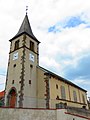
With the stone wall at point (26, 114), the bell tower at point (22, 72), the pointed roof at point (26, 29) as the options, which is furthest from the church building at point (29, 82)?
the stone wall at point (26, 114)

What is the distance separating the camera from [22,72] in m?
23.2

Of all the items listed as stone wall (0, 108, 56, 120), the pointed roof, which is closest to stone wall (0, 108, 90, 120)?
stone wall (0, 108, 56, 120)

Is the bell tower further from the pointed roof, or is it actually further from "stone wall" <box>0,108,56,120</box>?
"stone wall" <box>0,108,56,120</box>

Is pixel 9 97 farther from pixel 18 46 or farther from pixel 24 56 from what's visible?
pixel 18 46

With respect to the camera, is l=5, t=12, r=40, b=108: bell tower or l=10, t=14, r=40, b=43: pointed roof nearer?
l=5, t=12, r=40, b=108: bell tower

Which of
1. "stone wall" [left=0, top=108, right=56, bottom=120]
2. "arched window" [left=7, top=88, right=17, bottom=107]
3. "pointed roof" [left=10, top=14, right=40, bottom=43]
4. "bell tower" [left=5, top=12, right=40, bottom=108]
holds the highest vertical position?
"pointed roof" [left=10, top=14, right=40, bottom=43]

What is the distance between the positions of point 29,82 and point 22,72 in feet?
6.40

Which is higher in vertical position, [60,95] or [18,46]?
[18,46]

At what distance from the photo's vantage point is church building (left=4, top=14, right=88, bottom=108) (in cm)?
2223

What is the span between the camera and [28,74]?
79.4 ft

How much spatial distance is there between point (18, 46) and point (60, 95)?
10922 millimetres

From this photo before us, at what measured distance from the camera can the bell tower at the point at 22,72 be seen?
22203 mm

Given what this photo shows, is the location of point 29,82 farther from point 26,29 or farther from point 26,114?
point 26,29

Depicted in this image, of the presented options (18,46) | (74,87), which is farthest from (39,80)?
(74,87)
